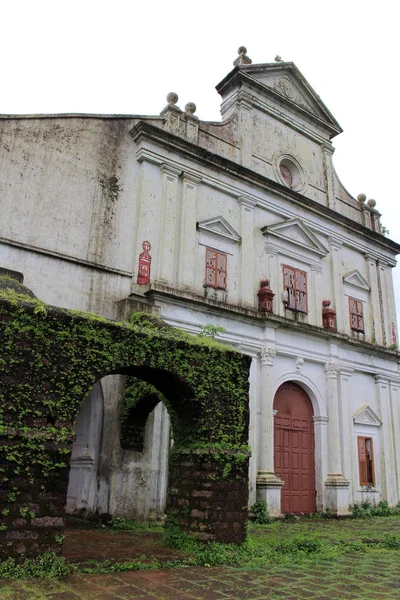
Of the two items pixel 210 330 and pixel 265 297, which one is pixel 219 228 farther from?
pixel 210 330

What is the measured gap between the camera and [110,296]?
1104cm

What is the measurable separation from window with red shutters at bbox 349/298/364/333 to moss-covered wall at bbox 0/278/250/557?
9.14m

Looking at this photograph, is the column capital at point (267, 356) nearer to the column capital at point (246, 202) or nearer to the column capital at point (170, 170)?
the column capital at point (246, 202)

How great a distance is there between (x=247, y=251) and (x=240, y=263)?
42 centimetres

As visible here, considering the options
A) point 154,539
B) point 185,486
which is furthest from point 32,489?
point 154,539

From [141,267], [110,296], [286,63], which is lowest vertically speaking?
[110,296]

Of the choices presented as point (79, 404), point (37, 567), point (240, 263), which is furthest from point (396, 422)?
point (37, 567)

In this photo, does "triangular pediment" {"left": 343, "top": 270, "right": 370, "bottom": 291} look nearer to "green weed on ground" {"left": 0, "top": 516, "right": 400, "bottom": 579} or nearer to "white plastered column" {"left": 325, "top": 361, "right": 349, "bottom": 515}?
"white plastered column" {"left": 325, "top": 361, "right": 349, "bottom": 515}

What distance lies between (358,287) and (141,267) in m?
8.33

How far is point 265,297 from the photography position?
13.4 metres

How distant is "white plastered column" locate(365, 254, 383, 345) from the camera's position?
55.5 feet

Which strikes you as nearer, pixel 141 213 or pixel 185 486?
pixel 185 486

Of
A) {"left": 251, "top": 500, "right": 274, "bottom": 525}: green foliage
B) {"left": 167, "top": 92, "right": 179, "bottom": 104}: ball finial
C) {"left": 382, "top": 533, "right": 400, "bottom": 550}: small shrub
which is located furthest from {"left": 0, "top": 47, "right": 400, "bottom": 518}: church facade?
{"left": 382, "top": 533, "right": 400, "bottom": 550}: small shrub

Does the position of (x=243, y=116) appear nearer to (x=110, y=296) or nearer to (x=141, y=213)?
(x=141, y=213)
